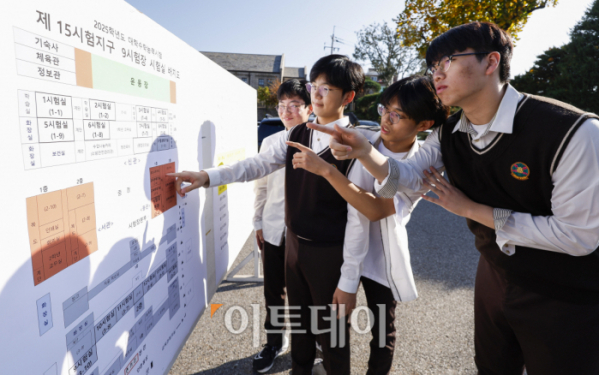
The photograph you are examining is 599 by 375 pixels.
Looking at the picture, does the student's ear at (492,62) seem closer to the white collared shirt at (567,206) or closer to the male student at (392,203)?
the white collared shirt at (567,206)

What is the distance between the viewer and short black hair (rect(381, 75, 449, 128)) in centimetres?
156

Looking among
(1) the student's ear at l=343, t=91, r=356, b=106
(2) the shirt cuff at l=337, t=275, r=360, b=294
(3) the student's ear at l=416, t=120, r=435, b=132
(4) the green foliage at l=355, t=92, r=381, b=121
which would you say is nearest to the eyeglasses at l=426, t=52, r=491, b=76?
(3) the student's ear at l=416, t=120, r=435, b=132

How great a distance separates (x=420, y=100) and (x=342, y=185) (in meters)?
0.60

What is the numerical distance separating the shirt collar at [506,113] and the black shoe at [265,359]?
Answer: 2.00 meters

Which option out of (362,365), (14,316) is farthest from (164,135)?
(362,365)

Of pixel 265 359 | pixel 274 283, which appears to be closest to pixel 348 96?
pixel 274 283

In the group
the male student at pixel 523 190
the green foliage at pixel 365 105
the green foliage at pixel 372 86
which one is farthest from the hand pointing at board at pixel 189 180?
the green foliage at pixel 372 86

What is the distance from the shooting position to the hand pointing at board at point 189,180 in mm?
1383

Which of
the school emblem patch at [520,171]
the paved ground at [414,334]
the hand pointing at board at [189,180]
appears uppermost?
the school emblem patch at [520,171]

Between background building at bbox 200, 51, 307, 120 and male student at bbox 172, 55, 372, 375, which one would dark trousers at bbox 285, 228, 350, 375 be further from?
background building at bbox 200, 51, 307, 120

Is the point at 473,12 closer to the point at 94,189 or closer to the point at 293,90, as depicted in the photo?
the point at 293,90

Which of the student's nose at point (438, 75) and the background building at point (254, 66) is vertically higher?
the background building at point (254, 66)

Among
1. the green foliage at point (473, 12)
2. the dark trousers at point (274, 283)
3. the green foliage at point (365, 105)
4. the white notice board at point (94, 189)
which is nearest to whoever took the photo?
the white notice board at point (94, 189)

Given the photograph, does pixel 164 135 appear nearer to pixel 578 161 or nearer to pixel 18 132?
pixel 18 132
